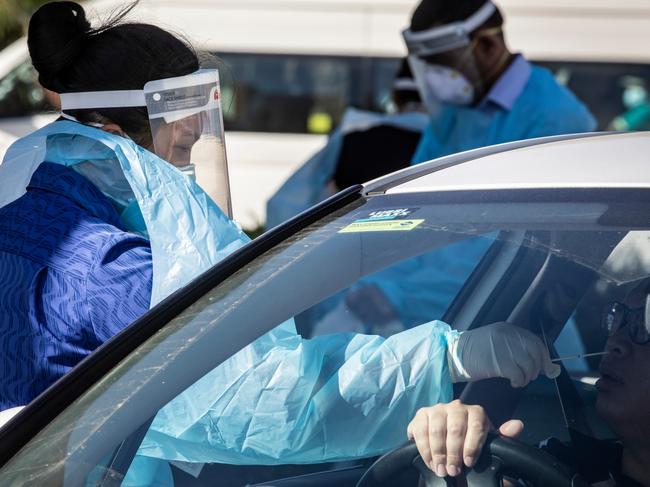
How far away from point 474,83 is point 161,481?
2.85 metres

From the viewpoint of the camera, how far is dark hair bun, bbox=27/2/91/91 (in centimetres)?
205

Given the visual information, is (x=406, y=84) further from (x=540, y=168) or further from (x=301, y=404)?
(x=301, y=404)

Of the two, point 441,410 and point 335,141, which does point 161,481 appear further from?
point 335,141

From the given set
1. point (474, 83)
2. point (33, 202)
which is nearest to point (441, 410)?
point (33, 202)

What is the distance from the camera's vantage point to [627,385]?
5.41ft

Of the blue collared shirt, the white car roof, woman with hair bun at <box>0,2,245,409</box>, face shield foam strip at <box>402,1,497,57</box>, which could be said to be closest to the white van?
face shield foam strip at <box>402,1,497,57</box>

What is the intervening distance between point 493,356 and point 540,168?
348 millimetres

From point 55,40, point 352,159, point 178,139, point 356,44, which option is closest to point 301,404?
point 178,139

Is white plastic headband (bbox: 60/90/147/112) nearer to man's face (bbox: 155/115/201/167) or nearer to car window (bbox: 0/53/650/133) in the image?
man's face (bbox: 155/115/201/167)

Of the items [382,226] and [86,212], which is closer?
[382,226]

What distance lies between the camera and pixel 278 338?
63.9 inches

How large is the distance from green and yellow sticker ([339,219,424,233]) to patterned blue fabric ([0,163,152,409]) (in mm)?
379

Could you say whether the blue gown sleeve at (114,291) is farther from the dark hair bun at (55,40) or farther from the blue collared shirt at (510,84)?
the blue collared shirt at (510,84)

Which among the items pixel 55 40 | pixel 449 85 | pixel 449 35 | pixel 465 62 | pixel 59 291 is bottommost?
pixel 449 85
